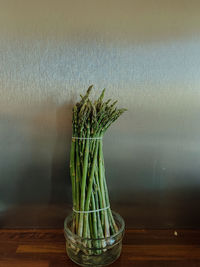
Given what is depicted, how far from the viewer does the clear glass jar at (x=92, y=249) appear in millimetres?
550

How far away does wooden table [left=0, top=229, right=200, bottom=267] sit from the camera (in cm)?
56

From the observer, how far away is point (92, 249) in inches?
21.6

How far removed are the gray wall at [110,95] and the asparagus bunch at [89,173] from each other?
11cm

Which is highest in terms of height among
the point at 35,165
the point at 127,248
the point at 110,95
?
the point at 110,95

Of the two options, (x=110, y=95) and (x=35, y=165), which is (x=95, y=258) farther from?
(x=110, y=95)

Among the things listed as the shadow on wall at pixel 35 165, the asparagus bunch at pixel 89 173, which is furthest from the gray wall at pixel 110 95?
the asparagus bunch at pixel 89 173

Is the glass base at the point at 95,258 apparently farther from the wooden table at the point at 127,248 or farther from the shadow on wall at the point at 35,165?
the shadow on wall at the point at 35,165

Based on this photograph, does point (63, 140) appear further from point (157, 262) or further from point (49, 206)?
point (157, 262)

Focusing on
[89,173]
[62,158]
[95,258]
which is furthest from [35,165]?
[95,258]

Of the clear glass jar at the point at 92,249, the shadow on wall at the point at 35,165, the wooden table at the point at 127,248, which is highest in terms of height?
the shadow on wall at the point at 35,165

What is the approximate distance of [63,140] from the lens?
68 cm

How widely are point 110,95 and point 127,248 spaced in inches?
19.8

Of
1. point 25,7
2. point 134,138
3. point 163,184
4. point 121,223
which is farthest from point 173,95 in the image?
point 25,7

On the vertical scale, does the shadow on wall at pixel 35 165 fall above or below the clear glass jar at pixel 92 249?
above
